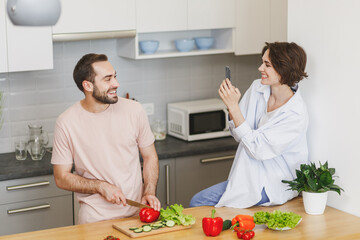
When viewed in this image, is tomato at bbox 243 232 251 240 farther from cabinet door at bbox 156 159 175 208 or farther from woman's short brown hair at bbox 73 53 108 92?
cabinet door at bbox 156 159 175 208

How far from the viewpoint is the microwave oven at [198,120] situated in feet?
15.3

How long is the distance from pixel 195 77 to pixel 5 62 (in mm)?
1685

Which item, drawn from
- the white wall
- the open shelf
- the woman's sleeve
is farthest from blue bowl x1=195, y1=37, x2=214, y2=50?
the woman's sleeve

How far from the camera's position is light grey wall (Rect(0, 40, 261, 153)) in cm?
444

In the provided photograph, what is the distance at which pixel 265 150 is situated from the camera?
3.03 m

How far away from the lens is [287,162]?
3180 mm

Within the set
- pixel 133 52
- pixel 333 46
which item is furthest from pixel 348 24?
pixel 133 52

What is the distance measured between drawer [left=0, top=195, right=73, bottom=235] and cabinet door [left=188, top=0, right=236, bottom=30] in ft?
5.19

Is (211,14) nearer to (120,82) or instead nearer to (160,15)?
(160,15)

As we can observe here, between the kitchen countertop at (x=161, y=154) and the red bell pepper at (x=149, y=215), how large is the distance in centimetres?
132

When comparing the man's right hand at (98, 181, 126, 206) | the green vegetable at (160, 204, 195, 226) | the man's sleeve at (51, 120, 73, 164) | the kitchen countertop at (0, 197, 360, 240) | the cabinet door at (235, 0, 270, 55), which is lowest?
the kitchen countertop at (0, 197, 360, 240)

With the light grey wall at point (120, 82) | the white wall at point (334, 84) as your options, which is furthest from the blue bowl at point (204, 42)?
the white wall at point (334, 84)

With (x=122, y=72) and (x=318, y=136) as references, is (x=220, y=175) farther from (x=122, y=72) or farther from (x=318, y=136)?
(x=318, y=136)

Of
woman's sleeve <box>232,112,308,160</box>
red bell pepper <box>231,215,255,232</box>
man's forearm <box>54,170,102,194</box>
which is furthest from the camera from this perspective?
man's forearm <box>54,170,102,194</box>
